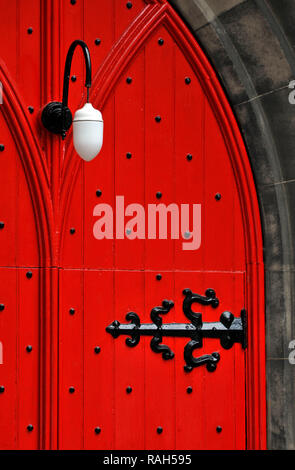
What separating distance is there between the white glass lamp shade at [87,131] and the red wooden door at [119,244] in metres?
0.39

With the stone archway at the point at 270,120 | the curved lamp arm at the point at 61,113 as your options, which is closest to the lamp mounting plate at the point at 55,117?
the curved lamp arm at the point at 61,113

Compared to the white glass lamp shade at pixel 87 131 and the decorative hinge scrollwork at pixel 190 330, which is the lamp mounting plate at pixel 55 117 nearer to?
the white glass lamp shade at pixel 87 131

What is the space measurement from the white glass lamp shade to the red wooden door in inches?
15.2

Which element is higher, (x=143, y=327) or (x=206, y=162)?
(x=206, y=162)

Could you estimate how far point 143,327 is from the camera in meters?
4.00

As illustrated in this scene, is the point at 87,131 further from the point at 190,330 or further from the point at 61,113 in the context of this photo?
the point at 190,330

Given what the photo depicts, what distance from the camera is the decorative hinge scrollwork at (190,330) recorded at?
3971 mm

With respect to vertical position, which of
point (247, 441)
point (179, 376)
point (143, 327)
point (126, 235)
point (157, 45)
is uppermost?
point (157, 45)

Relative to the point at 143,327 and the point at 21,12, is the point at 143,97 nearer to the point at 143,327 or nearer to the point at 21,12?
the point at 21,12

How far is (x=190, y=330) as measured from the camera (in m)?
4.12

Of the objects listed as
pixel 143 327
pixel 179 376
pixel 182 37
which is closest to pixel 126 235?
pixel 143 327

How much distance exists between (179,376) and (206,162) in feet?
3.56

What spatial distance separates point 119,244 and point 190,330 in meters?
0.57

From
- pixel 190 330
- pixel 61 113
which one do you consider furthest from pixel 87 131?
pixel 190 330
